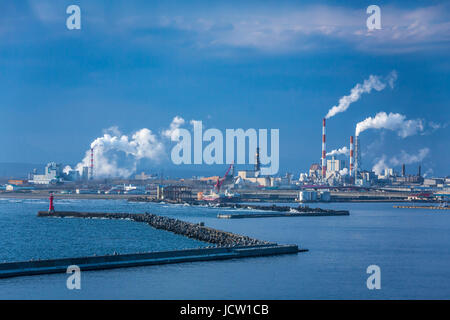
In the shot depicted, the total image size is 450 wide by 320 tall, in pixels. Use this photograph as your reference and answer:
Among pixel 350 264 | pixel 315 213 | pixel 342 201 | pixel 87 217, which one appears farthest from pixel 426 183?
pixel 350 264

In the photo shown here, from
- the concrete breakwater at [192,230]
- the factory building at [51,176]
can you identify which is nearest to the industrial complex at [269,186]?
the factory building at [51,176]

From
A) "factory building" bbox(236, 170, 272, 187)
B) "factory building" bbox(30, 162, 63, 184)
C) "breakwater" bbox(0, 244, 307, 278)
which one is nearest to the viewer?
"breakwater" bbox(0, 244, 307, 278)

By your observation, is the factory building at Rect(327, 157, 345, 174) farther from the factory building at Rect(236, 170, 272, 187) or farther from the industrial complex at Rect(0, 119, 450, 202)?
the factory building at Rect(236, 170, 272, 187)

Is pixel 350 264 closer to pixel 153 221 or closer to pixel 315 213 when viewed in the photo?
pixel 153 221

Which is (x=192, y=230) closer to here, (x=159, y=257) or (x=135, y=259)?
(x=159, y=257)

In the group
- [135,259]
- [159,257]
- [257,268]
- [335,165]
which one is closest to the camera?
[135,259]

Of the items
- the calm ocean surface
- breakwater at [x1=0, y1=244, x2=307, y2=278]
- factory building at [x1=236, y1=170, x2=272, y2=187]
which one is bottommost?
the calm ocean surface

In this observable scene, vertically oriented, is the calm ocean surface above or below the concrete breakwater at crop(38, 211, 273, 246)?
below

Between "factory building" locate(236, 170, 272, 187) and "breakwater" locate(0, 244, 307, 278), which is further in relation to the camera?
"factory building" locate(236, 170, 272, 187)

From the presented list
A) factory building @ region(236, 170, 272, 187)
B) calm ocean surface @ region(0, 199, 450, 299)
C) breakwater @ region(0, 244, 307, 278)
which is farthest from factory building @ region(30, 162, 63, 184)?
breakwater @ region(0, 244, 307, 278)

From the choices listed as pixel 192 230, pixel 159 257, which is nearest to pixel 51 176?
pixel 192 230
